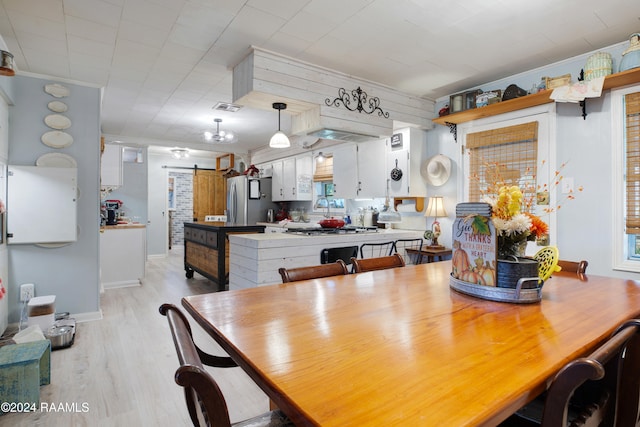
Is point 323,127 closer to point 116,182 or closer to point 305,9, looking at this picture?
point 305,9

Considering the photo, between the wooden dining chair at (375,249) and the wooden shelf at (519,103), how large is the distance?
5.05 feet

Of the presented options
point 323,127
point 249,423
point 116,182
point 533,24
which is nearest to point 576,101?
point 533,24

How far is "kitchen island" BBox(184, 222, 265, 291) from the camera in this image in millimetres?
4273

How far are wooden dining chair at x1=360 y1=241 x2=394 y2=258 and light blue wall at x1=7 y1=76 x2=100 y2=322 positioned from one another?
9.11 ft

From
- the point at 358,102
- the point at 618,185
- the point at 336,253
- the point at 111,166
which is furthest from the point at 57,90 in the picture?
the point at 618,185

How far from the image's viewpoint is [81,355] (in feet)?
8.86

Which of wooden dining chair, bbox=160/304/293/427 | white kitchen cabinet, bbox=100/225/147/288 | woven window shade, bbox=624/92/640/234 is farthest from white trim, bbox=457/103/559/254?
white kitchen cabinet, bbox=100/225/147/288

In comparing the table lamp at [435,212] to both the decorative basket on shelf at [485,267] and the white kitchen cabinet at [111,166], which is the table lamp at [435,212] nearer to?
the decorative basket on shelf at [485,267]

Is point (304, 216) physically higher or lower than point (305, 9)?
lower

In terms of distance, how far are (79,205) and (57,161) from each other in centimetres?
46

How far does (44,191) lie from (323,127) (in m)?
2.66

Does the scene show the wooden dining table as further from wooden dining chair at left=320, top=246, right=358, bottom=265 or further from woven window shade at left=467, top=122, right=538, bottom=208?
woven window shade at left=467, top=122, right=538, bottom=208

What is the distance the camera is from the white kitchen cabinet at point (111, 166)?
465 centimetres

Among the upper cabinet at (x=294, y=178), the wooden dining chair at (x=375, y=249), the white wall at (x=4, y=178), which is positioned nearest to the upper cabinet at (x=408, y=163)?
the wooden dining chair at (x=375, y=249)
